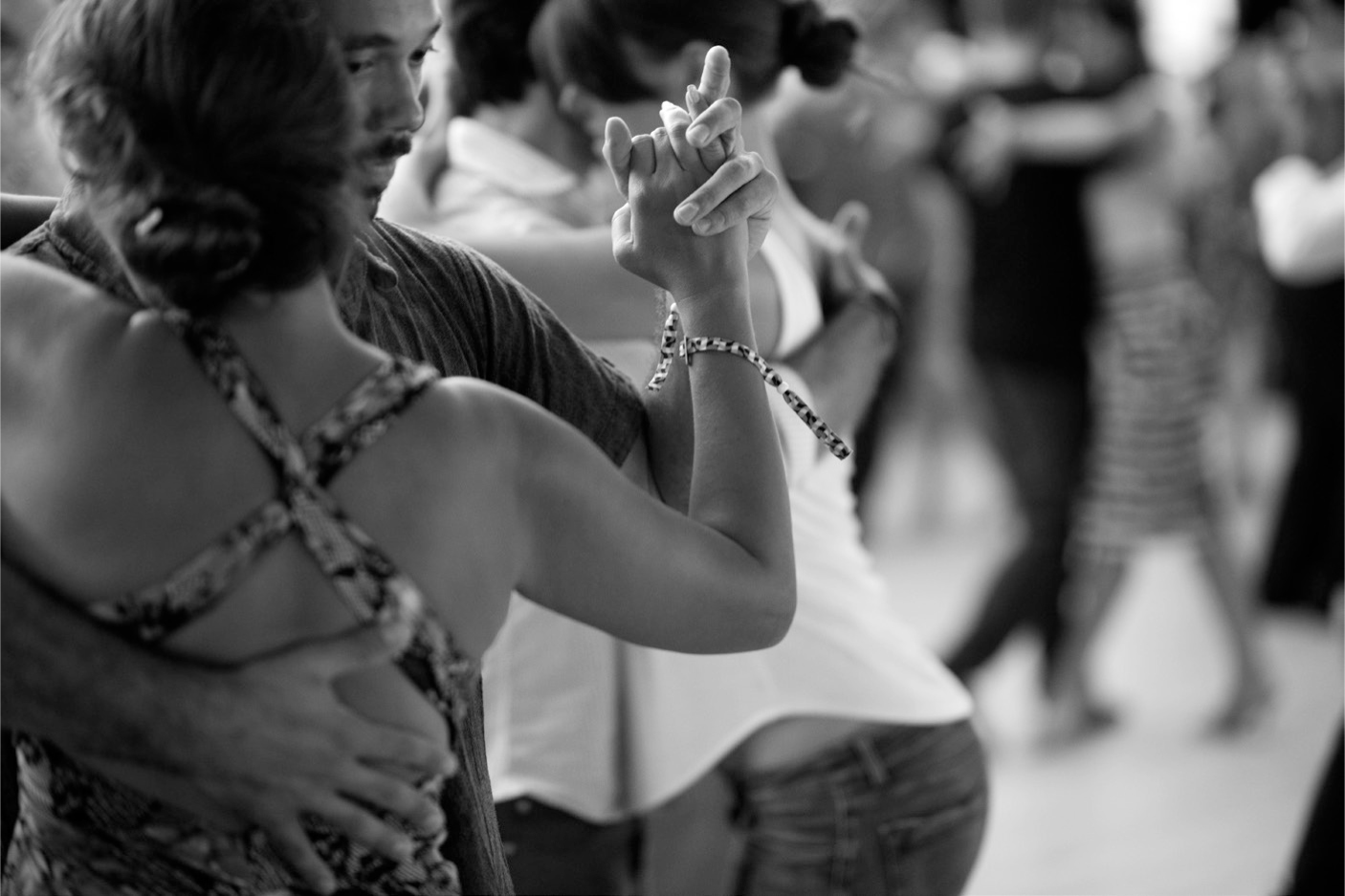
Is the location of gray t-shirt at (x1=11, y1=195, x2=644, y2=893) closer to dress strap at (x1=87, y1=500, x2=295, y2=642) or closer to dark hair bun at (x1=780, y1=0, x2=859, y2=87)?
dress strap at (x1=87, y1=500, x2=295, y2=642)

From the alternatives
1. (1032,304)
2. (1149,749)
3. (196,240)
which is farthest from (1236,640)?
(196,240)

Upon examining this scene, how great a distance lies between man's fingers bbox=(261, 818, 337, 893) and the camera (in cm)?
93

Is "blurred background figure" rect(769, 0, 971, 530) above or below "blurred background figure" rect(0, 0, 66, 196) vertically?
below

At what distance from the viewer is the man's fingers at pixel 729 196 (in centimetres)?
108

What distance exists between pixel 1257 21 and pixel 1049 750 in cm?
350

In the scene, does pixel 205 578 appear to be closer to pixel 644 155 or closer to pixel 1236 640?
pixel 644 155

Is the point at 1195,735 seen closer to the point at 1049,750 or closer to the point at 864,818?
the point at 1049,750

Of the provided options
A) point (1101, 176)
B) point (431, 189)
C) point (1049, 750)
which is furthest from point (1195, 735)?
point (431, 189)

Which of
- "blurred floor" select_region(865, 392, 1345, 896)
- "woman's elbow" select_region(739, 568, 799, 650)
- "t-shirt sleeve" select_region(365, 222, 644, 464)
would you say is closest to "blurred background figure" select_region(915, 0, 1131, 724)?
"blurred floor" select_region(865, 392, 1345, 896)

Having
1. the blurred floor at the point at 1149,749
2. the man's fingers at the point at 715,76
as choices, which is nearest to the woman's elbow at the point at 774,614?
the man's fingers at the point at 715,76

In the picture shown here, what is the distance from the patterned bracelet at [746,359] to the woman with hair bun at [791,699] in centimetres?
29

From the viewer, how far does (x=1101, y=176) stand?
3877mm

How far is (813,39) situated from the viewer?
167 centimetres

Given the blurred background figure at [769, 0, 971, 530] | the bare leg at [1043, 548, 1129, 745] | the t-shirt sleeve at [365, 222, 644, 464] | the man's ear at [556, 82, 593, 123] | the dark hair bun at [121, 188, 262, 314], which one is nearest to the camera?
the dark hair bun at [121, 188, 262, 314]
